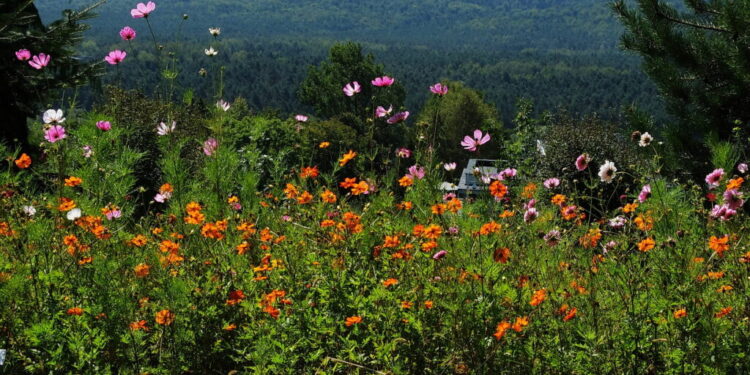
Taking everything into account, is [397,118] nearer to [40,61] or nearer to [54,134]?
[54,134]

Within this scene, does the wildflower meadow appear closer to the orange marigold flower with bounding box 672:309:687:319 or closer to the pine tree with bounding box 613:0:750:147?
the orange marigold flower with bounding box 672:309:687:319

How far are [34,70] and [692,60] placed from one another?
7310 millimetres

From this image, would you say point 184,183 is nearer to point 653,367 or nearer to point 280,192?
point 280,192

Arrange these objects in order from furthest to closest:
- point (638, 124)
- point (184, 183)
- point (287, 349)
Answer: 1. point (638, 124)
2. point (184, 183)
3. point (287, 349)

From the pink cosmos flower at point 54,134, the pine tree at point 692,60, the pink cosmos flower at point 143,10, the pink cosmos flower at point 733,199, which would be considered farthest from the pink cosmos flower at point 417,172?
the pine tree at point 692,60

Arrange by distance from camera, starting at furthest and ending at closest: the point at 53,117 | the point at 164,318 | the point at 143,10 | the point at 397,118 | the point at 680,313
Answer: the point at 143,10, the point at 397,118, the point at 53,117, the point at 164,318, the point at 680,313

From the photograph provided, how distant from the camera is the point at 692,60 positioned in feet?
25.3

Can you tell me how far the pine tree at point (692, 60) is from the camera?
24.7 ft

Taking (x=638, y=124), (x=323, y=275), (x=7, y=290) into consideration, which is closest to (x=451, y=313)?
(x=323, y=275)

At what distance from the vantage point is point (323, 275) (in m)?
2.50

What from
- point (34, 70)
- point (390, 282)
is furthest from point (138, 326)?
point (34, 70)

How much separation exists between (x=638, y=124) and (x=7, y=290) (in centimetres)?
693

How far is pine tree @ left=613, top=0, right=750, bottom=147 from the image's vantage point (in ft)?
24.7

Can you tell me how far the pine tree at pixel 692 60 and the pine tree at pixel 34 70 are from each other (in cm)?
594
